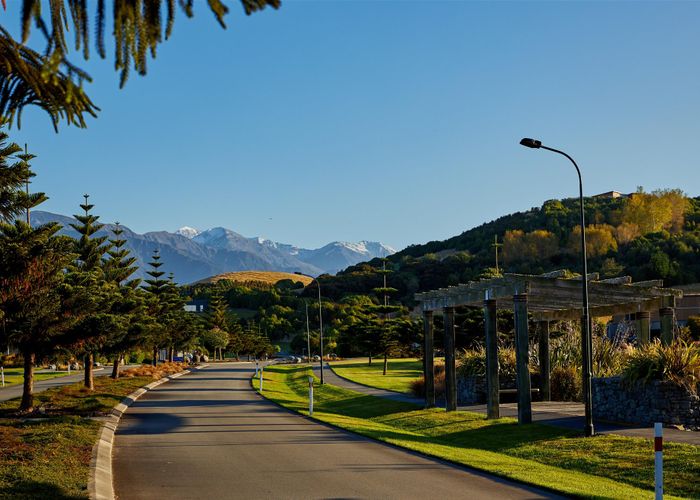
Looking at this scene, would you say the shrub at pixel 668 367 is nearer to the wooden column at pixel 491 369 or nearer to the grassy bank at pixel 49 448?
the wooden column at pixel 491 369

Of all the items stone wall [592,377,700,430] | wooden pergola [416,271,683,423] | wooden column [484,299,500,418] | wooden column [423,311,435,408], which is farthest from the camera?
wooden column [423,311,435,408]

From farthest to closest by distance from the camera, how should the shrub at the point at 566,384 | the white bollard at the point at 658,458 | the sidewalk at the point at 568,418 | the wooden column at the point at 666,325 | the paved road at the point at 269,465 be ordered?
the shrub at the point at 566,384 → the wooden column at the point at 666,325 → the sidewalk at the point at 568,418 → the paved road at the point at 269,465 → the white bollard at the point at 658,458

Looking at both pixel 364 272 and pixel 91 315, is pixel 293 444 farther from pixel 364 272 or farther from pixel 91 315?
pixel 364 272

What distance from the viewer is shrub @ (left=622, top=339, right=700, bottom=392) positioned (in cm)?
1839

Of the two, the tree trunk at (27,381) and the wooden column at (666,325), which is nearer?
the wooden column at (666,325)

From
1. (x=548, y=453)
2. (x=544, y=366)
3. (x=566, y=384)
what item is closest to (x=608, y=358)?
(x=566, y=384)

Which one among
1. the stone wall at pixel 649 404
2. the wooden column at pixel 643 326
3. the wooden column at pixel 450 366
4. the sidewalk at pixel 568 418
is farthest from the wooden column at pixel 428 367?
the stone wall at pixel 649 404

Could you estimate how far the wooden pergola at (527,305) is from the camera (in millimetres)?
21578

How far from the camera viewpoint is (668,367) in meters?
18.7

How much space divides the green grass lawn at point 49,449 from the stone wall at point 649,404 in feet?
44.3

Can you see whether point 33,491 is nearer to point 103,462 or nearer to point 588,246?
point 103,462

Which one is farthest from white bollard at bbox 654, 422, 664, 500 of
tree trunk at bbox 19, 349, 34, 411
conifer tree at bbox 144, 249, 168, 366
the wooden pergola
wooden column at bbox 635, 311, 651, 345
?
conifer tree at bbox 144, 249, 168, 366

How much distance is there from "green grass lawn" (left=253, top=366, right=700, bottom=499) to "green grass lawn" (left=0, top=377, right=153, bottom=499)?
700 centimetres

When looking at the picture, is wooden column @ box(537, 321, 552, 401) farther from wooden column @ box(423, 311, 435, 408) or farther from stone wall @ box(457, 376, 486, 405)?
wooden column @ box(423, 311, 435, 408)
